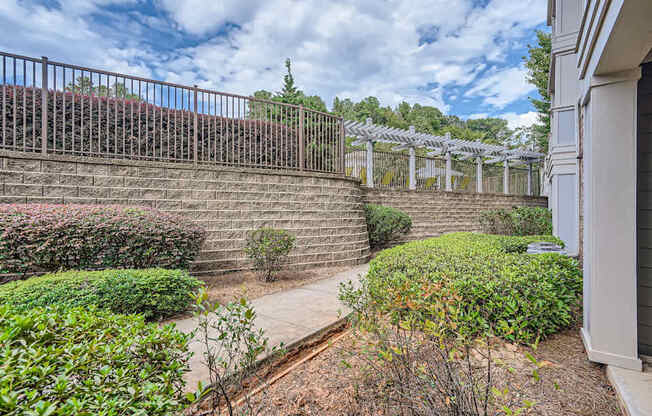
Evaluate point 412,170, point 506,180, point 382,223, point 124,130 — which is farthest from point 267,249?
point 506,180

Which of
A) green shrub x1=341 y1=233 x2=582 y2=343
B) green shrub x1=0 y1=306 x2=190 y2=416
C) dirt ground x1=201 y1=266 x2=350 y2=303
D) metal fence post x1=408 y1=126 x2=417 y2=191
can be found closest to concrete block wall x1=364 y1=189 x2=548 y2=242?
metal fence post x1=408 y1=126 x2=417 y2=191

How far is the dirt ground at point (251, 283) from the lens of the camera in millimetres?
4281

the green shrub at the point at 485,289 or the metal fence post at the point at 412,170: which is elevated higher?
the metal fence post at the point at 412,170

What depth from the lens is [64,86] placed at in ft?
15.2

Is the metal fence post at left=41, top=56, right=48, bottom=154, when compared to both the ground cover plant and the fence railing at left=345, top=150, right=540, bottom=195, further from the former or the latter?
the fence railing at left=345, top=150, right=540, bottom=195

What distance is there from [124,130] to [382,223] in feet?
19.8

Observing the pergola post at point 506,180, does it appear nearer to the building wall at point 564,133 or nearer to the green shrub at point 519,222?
the green shrub at point 519,222

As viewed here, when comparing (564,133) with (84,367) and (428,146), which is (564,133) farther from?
(84,367)

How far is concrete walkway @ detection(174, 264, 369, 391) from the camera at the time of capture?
2.49 m

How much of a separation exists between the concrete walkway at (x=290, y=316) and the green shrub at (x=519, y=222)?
803 centimetres

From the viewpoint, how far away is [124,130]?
5047 millimetres

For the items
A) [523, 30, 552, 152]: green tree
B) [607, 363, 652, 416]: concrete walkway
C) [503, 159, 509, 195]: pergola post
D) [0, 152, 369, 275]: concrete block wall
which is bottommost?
[607, 363, 652, 416]: concrete walkway

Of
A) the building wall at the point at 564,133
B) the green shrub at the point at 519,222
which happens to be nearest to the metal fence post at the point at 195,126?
the building wall at the point at 564,133

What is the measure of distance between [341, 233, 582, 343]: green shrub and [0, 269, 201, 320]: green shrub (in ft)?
6.67
